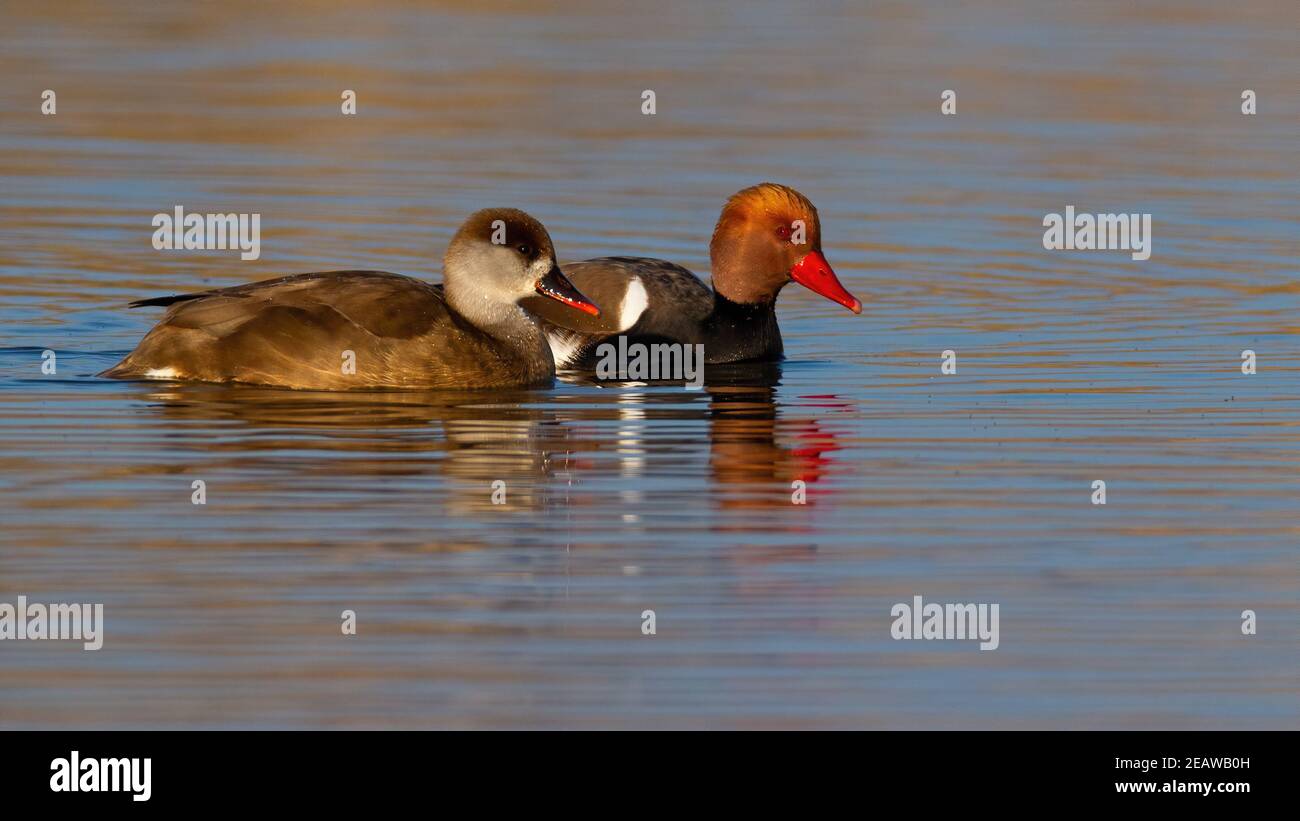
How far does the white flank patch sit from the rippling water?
2.41ft

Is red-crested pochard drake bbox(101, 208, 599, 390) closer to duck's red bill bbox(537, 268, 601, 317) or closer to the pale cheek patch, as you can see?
duck's red bill bbox(537, 268, 601, 317)

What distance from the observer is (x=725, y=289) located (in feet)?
50.4

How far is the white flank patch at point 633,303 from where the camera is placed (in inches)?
594

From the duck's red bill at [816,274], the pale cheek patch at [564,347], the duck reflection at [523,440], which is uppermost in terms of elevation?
the duck's red bill at [816,274]

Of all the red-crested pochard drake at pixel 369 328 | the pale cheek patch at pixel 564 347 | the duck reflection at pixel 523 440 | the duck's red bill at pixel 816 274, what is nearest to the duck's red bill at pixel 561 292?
the red-crested pochard drake at pixel 369 328

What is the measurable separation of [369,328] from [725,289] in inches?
116

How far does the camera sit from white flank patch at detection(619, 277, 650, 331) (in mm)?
15086

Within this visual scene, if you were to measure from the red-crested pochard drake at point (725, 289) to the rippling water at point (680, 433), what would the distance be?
381mm

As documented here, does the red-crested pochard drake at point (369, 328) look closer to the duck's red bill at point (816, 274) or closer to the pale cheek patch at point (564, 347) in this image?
the pale cheek patch at point (564, 347)

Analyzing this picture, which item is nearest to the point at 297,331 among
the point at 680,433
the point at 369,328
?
the point at 369,328

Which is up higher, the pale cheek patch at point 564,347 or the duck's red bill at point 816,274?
the duck's red bill at point 816,274
